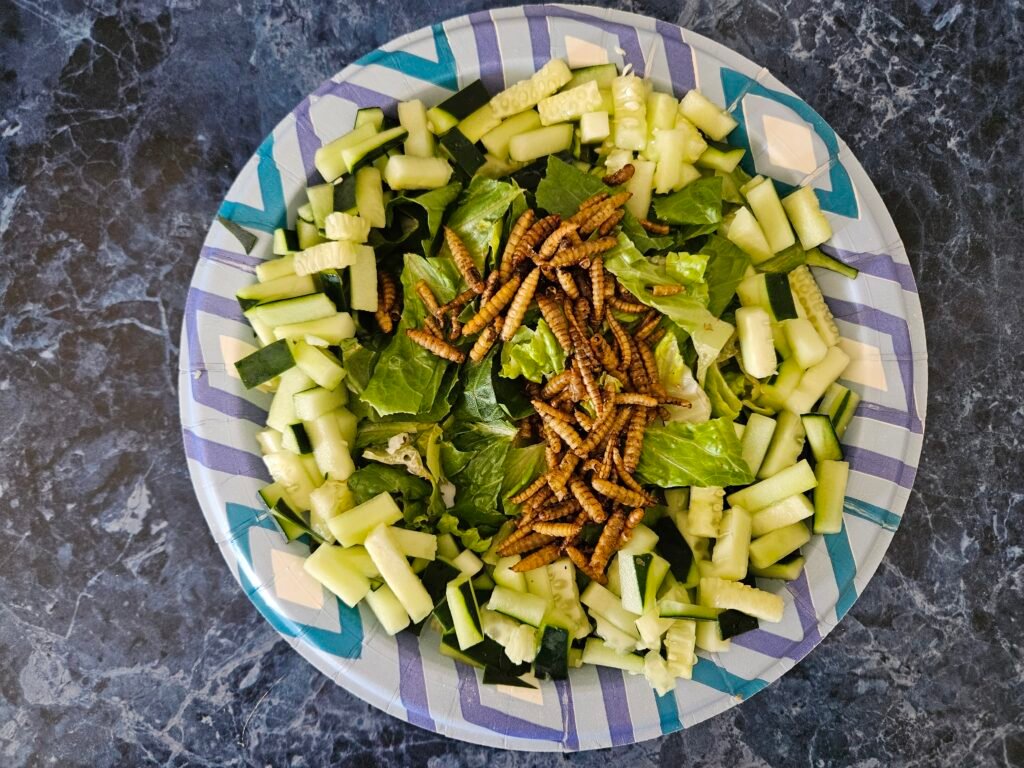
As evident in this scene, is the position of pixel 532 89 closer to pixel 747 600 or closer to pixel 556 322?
pixel 556 322

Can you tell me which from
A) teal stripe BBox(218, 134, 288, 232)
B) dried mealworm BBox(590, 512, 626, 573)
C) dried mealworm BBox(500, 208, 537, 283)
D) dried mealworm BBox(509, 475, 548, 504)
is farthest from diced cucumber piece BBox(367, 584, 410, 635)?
teal stripe BBox(218, 134, 288, 232)

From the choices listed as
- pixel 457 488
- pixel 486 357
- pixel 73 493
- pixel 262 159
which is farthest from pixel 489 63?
pixel 73 493

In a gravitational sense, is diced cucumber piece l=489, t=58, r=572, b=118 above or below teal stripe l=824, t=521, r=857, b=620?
above

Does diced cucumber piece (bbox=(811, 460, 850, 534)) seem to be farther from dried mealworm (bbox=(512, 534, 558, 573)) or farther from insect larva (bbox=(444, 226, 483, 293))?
insect larva (bbox=(444, 226, 483, 293))

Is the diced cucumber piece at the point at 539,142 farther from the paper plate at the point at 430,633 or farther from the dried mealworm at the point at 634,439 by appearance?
the dried mealworm at the point at 634,439

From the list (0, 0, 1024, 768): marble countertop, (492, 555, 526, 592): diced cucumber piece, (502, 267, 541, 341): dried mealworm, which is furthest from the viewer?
(0, 0, 1024, 768): marble countertop

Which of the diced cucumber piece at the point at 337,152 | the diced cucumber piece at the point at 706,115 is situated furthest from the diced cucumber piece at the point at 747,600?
the diced cucumber piece at the point at 337,152

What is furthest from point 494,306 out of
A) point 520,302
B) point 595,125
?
point 595,125
